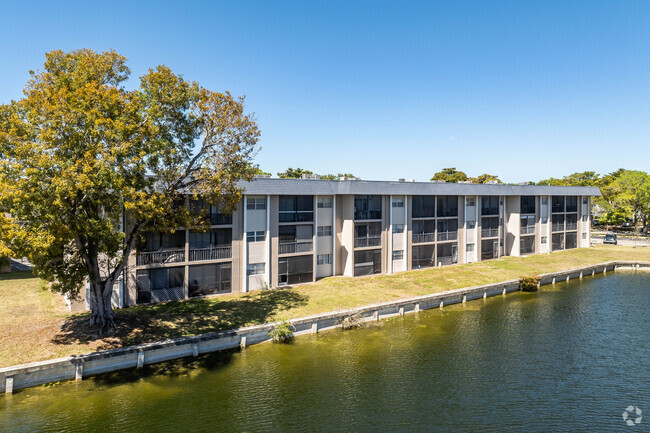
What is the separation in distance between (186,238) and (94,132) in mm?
12809

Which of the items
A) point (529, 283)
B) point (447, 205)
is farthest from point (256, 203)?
point (529, 283)

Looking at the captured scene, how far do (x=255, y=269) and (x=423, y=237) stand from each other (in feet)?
68.2

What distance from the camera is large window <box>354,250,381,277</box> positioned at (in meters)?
40.2

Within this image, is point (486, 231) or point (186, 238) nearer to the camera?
point (186, 238)

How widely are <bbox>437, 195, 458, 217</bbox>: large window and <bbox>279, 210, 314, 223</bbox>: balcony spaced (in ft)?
57.5

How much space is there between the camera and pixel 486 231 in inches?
2004

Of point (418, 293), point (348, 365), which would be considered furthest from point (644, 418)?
point (418, 293)

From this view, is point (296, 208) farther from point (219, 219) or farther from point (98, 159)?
point (98, 159)

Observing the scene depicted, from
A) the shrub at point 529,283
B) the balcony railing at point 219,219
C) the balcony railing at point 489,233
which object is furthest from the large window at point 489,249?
the balcony railing at point 219,219

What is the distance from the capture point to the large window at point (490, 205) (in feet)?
164

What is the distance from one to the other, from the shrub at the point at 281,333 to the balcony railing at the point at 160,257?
1050cm

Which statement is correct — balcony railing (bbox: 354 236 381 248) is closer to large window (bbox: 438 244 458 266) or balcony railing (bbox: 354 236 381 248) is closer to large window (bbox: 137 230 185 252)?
large window (bbox: 438 244 458 266)

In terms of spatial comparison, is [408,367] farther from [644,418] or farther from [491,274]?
[491,274]

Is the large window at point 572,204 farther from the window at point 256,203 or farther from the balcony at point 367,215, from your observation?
the window at point 256,203
